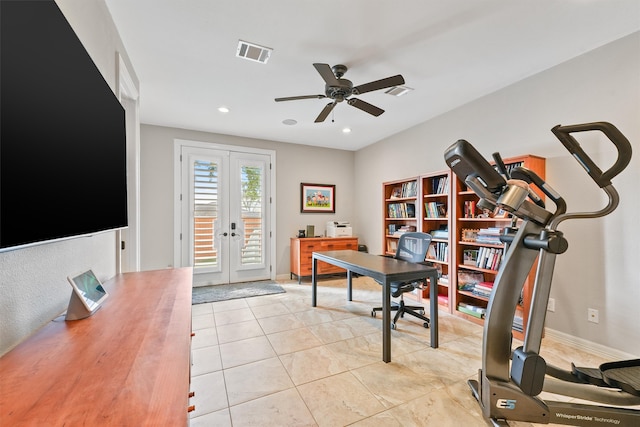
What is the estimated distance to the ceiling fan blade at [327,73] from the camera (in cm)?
217

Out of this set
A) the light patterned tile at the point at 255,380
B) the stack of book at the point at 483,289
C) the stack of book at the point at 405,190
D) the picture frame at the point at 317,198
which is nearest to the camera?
the light patterned tile at the point at 255,380

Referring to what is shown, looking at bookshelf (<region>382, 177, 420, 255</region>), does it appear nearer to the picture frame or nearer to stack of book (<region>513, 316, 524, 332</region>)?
the picture frame

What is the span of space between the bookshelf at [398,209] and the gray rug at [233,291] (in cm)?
200

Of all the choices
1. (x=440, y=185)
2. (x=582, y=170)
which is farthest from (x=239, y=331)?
(x=582, y=170)

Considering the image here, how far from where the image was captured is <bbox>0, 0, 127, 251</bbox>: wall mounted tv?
0.64 meters

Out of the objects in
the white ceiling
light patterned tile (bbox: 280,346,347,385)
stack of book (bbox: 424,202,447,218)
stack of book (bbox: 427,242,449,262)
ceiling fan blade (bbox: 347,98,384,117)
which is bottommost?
light patterned tile (bbox: 280,346,347,385)

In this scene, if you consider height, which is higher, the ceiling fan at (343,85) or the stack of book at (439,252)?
the ceiling fan at (343,85)

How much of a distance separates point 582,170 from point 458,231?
127 cm

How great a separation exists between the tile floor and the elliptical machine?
0.21 meters

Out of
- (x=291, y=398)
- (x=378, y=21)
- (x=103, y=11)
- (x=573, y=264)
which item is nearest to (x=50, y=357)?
(x=291, y=398)

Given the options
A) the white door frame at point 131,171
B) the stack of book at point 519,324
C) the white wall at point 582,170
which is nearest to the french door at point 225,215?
the white door frame at point 131,171

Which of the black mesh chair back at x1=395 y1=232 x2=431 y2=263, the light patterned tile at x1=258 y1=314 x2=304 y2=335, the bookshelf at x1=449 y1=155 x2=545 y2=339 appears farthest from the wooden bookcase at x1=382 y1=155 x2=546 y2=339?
the light patterned tile at x1=258 y1=314 x2=304 y2=335

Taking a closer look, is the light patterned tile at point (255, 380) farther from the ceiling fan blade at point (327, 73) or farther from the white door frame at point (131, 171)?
the ceiling fan blade at point (327, 73)

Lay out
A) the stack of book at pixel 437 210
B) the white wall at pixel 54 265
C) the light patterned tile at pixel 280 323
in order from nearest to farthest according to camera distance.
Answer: the white wall at pixel 54 265 < the light patterned tile at pixel 280 323 < the stack of book at pixel 437 210
